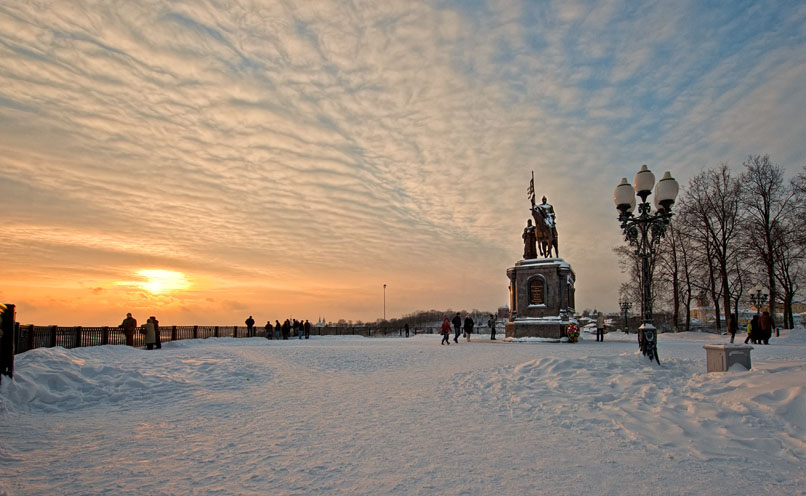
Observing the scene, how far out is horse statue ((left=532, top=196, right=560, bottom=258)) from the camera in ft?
91.5

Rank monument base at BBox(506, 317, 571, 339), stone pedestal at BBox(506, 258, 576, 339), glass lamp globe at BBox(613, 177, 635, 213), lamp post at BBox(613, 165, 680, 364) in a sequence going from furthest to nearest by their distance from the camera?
1. stone pedestal at BBox(506, 258, 576, 339)
2. monument base at BBox(506, 317, 571, 339)
3. glass lamp globe at BBox(613, 177, 635, 213)
4. lamp post at BBox(613, 165, 680, 364)

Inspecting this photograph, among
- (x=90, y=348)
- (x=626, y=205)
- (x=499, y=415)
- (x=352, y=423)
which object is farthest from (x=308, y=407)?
(x=90, y=348)

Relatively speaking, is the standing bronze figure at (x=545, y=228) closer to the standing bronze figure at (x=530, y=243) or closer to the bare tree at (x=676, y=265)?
the standing bronze figure at (x=530, y=243)

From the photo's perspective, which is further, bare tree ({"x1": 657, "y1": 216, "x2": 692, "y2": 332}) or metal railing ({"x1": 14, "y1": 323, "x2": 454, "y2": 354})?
bare tree ({"x1": 657, "y1": 216, "x2": 692, "y2": 332})

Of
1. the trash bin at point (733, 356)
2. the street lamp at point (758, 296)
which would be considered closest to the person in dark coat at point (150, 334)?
the trash bin at point (733, 356)

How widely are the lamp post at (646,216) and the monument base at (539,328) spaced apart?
12.4 metres

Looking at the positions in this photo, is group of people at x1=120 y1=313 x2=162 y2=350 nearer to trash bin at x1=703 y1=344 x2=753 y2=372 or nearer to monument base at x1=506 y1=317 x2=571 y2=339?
monument base at x1=506 y1=317 x2=571 y2=339

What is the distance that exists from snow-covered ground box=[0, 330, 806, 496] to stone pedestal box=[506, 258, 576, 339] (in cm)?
1342

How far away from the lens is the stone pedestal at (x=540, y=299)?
1010 inches

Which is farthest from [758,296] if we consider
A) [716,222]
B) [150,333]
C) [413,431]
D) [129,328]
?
[129,328]

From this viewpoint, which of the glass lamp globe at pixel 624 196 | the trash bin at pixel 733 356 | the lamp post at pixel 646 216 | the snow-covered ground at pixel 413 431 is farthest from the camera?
the glass lamp globe at pixel 624 196

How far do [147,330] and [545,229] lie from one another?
71.0 feet

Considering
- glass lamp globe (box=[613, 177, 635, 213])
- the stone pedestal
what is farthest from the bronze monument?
glass lamp globe (box=[613, 177, 635, 213])

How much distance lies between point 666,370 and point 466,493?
8.18 metres
